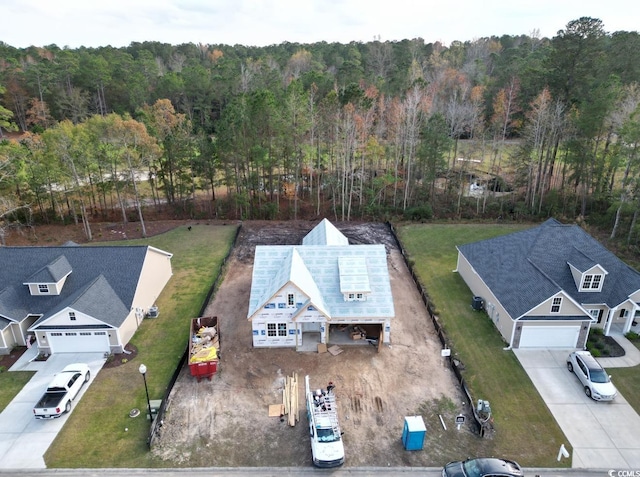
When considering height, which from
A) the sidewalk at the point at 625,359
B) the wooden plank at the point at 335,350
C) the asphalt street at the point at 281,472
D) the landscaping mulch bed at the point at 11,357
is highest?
the wooden plank at the point at 335,350

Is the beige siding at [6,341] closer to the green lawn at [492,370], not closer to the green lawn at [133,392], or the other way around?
the green lawn at [133,392]

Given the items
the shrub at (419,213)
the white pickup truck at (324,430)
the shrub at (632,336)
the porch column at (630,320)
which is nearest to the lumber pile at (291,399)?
the white pickup truck at (324,430)

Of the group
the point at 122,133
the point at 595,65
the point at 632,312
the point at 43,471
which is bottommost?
the point at 43,471

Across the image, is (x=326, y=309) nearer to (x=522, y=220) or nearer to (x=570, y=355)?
(x=570, y=355)

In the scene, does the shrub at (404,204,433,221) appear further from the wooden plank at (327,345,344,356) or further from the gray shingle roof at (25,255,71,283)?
the gray shingle roof at (25,255,71,283)

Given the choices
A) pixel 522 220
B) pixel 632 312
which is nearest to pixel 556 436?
pixel 632 312

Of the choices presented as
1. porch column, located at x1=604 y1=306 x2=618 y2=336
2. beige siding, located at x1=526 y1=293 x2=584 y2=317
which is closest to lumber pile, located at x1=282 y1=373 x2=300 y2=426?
beige siding, located at x1=526 y1=293 x2=584 y2=317
